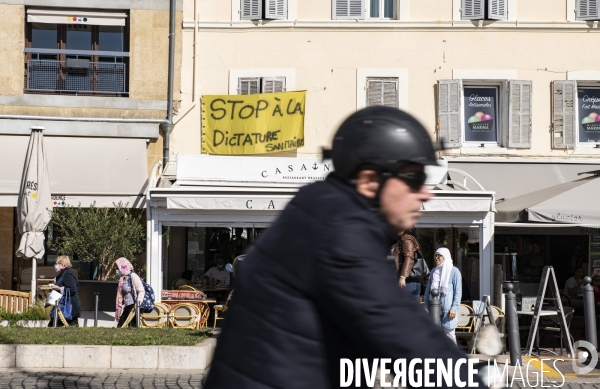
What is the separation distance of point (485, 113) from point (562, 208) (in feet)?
22.8

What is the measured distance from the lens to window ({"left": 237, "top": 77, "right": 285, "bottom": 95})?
20.5 metres

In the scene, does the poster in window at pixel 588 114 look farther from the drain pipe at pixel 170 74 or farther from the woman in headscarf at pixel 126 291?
the woman in headscarf at pixel 126 291

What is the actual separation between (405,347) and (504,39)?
770 inches

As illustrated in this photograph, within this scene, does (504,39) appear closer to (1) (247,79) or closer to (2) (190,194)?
(1) (247,79)

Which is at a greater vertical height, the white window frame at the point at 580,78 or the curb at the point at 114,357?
the white window frame at the point at 580,78

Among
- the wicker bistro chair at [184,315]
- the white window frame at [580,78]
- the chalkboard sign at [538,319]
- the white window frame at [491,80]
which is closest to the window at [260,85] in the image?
the white window frame at [491,80]

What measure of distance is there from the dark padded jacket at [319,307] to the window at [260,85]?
18.6m

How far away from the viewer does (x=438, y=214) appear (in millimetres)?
15336

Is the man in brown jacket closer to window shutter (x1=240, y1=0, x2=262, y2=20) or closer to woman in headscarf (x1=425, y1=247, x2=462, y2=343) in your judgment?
woman in headscarf (x1=425, y1=247, x2=462, y2=343)

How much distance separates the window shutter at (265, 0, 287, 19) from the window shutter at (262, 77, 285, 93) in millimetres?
1375

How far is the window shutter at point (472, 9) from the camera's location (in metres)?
20.6

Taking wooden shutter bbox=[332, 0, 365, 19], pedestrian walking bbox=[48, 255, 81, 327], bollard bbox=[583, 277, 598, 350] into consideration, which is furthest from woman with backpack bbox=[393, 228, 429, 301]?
wooden shutter bbox=[332, 0, 365, 19]

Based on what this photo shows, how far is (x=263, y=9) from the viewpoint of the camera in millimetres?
20672

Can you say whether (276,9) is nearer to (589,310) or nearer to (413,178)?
(589,310)
